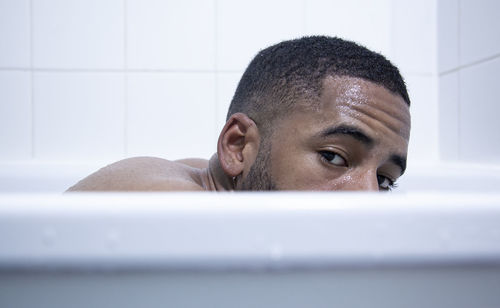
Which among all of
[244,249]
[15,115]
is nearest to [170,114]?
[15,115]

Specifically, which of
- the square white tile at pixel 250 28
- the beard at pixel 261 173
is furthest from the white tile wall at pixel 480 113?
the beard at pixel 261 173

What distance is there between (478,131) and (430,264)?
113 cm

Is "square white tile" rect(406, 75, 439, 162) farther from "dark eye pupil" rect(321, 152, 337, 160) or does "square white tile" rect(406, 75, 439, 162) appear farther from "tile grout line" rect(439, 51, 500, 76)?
"dark eye pupil" rect(321, 152, 337, 160)

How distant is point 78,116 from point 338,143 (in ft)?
3.41

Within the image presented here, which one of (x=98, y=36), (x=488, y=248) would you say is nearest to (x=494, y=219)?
(x=488, y=248)

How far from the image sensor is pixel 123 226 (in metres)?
0.24

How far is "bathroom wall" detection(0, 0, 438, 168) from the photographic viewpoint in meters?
1.33

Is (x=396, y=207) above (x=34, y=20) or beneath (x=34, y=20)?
beneath

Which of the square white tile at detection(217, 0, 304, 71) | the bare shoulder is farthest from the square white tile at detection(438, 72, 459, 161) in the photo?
the bare shoulder

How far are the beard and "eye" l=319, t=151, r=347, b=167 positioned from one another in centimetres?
9

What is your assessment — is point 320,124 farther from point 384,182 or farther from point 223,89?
point 223,89

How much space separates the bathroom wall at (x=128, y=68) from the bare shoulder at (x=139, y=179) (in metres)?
0.76

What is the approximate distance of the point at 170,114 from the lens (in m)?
1.36

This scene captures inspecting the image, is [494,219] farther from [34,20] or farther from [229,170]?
[34,20]
